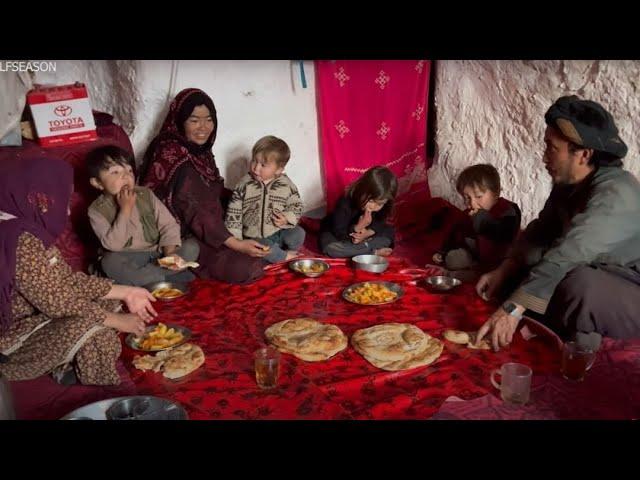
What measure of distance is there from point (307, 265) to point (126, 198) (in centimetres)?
123

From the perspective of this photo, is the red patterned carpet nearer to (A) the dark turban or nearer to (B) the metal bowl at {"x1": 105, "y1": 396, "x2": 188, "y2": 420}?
(B) the metal bowl at {"x1": 105, "y1": 396, "x2": 188, "y2": 420}

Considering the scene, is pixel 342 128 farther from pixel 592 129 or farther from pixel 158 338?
pixel 158 338

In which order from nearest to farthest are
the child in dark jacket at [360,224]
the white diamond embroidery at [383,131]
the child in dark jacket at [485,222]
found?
1. the child in dark jacket at [485,222]
2. the child in dark jacket at [360,224]
3. the white diamond embroidery at [383,131]

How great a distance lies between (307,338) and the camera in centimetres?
266

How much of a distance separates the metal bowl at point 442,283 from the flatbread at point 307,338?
A: 837 millimetres

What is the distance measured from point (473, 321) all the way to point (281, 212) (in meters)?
1.62

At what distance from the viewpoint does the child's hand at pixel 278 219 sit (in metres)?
3.89

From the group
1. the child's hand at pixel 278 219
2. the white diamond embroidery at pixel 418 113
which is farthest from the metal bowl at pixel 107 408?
the white diamond embroidery at pixel 418 113

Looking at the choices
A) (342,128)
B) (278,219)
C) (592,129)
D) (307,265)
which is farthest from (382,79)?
(592,129)

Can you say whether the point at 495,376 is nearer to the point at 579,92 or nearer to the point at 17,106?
the point at 579,92

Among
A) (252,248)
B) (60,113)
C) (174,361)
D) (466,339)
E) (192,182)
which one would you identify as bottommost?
(466,339)

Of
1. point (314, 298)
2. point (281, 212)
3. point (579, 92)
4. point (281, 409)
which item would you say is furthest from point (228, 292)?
point (579, 92)

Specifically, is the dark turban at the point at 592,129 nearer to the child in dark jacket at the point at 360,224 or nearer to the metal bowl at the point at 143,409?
the child in dark jacket at the point at 360,224

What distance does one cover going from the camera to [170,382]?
7.77ft
